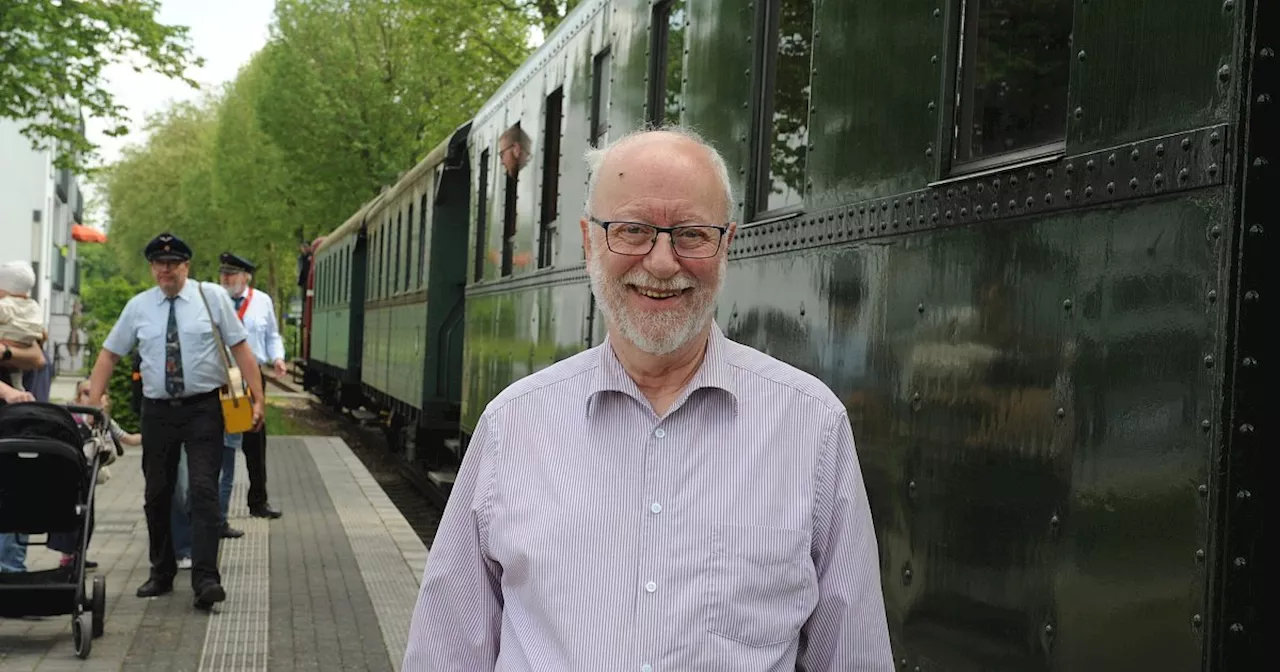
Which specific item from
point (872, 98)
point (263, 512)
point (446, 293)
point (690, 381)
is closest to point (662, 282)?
point (690, 381)

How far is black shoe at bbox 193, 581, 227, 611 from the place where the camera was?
344 inches

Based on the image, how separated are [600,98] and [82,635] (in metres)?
3.63

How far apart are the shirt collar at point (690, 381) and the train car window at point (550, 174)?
275 inches

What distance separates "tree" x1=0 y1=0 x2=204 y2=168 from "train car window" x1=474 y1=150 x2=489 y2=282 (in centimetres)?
868

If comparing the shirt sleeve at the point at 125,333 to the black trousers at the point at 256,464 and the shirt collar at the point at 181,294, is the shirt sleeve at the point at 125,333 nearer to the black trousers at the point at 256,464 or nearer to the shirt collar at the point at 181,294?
the shirt collar at the point at 181,294

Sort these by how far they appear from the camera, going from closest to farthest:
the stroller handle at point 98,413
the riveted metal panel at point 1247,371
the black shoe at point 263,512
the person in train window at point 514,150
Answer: the riveted metal panel at point 1247,371
the stroller handle at point 98,413
the person in train window at point 514,150
the black shoe at point 263,512

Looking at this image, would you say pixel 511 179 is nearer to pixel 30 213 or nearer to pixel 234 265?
pixel 234 265

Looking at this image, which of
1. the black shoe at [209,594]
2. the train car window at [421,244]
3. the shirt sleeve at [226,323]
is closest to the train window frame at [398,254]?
the train car window at [421,244]

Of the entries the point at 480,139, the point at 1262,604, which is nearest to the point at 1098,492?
the point at 1262,604

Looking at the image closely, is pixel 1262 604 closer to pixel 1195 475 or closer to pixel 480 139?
pixel 1195 475

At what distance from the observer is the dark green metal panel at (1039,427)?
10.5ft

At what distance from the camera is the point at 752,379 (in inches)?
103

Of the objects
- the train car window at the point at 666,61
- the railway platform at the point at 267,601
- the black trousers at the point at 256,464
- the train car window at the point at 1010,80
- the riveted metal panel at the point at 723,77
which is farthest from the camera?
the black trousers at the point at 256,464

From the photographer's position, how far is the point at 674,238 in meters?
2.67
